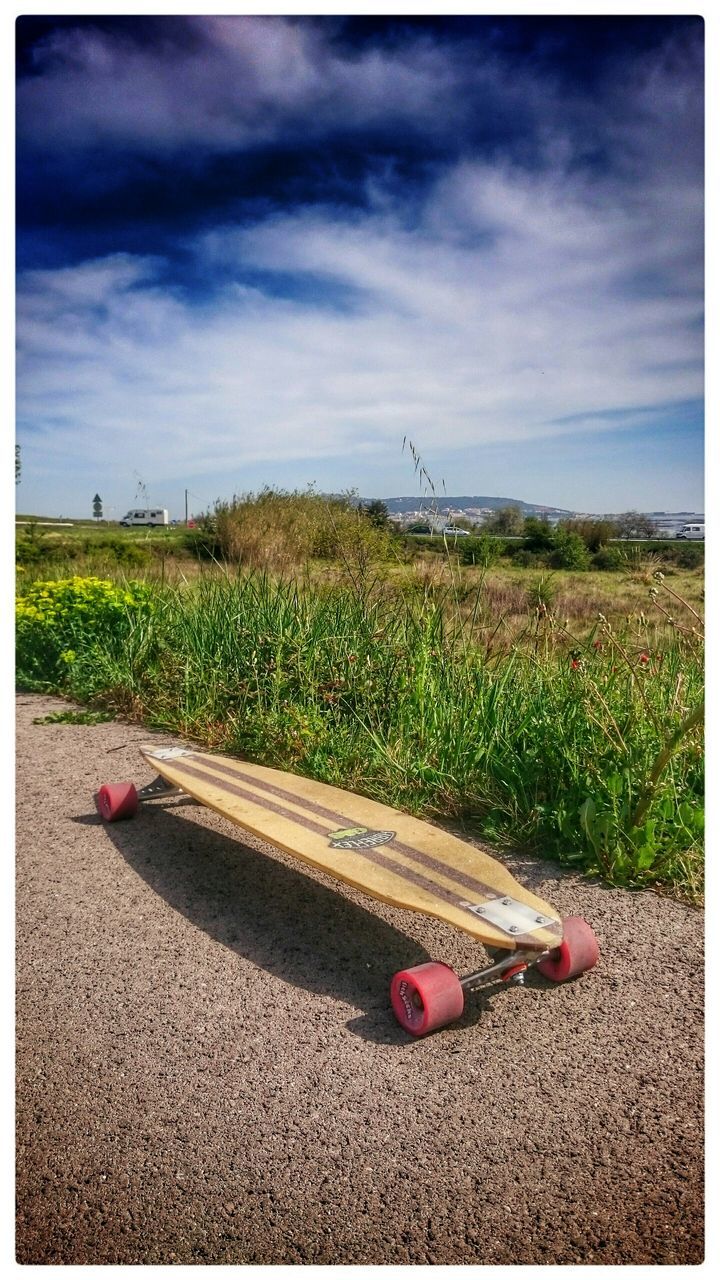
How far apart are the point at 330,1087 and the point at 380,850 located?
64cm

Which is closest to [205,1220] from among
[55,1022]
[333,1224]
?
[333,1224]

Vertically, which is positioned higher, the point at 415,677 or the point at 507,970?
the point at 415,677

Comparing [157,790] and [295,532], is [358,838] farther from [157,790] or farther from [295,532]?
[295,532]

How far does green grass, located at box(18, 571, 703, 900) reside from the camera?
273cm

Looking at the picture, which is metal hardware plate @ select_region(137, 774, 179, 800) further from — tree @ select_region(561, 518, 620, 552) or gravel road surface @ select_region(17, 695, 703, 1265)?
tree @ select_region(561, 518, 620, 552)

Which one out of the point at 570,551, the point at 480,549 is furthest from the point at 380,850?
the point at 570,551

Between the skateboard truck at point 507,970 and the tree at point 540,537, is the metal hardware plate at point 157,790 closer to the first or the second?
the skateboard truck at point 507,970

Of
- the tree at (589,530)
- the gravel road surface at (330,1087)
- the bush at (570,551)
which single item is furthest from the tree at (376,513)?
the tree at (589,530)

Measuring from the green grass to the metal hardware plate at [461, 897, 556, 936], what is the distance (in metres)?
0.56

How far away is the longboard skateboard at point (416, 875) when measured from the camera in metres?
1.91

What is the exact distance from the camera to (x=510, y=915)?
1.95 m

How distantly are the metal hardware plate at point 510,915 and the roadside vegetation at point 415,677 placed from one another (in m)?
0.56

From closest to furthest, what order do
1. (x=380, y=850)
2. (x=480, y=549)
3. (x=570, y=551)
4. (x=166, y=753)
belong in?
(x=380, y=850) → (x=166, y=753) → (x=480, y=549) → (x=570, y=551)

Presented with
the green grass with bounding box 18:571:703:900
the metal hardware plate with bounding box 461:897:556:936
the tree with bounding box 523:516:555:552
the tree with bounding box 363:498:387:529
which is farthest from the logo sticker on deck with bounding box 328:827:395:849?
the tree with bounding box 523:516:555:552
